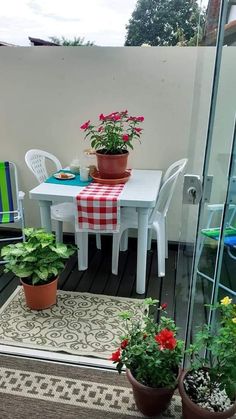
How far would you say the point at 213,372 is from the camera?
1.25 metres

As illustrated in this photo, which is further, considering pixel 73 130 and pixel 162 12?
pixel 73 130

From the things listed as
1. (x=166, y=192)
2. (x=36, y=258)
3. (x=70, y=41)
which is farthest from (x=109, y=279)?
(x=70, y=41)

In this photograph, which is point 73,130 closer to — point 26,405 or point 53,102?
point 53,102

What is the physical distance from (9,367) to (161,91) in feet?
7.50

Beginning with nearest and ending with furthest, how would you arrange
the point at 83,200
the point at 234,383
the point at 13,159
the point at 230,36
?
the point at 234,383 → the point at 230,36 → the point at 83,200 → the point at 13,159

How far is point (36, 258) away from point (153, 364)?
109 centimetres

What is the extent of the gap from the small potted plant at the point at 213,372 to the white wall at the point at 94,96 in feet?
5.36

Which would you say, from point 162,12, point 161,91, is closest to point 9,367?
point 161,91

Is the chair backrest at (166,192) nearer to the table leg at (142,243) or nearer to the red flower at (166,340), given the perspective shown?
the table leg at (142,243)

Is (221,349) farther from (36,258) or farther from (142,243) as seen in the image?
(36,258)

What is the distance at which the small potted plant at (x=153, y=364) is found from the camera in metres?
1.29

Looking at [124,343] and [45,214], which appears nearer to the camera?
[124,343]

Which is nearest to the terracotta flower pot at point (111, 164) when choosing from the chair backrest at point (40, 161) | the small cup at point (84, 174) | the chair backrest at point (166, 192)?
the small cup at point (84, 174)

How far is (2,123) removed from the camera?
3043 millimetres
